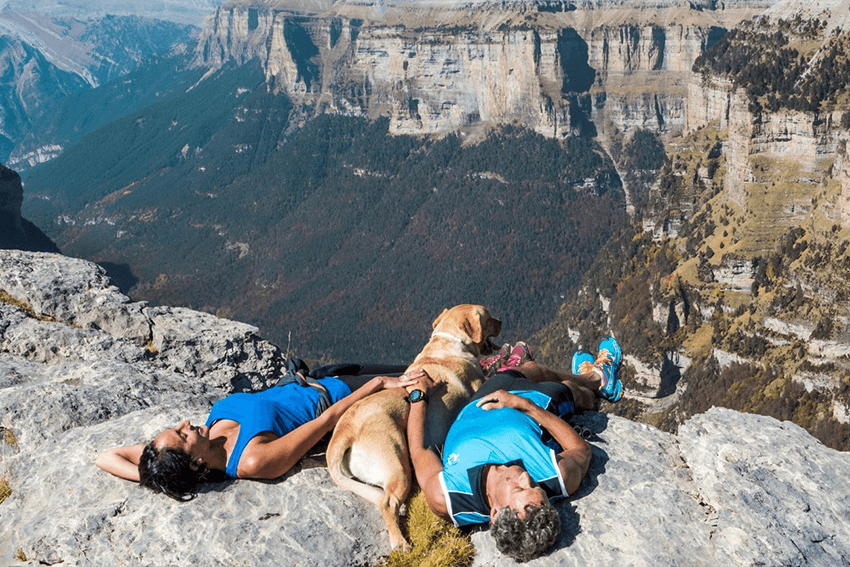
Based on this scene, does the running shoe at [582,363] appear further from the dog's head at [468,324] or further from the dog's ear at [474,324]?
the dog's ear at [474,324]

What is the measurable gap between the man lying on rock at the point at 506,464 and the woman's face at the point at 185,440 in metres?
2.75

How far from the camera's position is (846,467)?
389 inches

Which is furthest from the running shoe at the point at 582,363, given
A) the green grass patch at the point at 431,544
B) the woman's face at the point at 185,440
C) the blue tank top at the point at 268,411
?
the woman's face at the point at 185,440

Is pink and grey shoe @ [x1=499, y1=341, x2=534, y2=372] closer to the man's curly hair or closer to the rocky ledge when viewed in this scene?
the rocky ledge

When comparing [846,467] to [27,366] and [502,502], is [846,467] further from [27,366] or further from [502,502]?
[27,366]

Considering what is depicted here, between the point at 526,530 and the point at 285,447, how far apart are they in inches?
139

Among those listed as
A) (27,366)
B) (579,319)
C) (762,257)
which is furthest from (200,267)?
(27,366)

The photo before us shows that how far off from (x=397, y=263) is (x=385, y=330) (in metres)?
32.4

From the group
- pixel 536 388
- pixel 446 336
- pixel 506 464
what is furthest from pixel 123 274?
pixel 506 464

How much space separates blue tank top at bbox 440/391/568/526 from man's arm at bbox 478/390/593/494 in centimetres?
16

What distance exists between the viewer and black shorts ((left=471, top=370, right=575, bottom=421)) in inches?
429

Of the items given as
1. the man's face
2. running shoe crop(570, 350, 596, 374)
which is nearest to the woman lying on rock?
the man's face

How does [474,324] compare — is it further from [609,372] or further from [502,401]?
[609,372]

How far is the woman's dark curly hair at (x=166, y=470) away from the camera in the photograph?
31.5 feet
